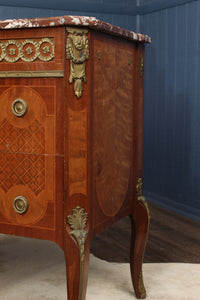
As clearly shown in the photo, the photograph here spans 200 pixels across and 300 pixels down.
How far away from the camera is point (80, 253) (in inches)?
81.7

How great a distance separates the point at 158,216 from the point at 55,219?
2.52 metres

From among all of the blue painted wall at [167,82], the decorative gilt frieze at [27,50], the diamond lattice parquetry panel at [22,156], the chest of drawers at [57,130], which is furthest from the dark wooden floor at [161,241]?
the decorative gilt frieze at [27,50]

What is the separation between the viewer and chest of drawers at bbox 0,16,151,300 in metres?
2.01

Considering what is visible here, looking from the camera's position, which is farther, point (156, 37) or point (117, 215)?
point (156, 37)

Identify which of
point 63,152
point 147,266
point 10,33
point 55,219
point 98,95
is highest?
point 10,33

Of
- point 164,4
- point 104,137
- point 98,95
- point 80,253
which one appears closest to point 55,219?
point 80,253

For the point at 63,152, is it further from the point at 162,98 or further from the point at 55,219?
the point at 162,98

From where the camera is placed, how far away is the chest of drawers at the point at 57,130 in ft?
6.60

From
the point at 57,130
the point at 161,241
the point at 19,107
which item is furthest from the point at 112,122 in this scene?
the point at 161,241

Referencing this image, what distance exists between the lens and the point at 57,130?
2.05 meters

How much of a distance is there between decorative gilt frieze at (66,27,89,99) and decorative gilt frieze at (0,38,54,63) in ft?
0.30

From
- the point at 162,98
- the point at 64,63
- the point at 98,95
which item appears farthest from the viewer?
the point at 162,98

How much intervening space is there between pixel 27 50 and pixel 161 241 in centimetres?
221

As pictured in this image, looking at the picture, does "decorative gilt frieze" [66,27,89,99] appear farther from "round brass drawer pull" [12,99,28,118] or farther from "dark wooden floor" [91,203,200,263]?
"dark wooden floor" [91,203,200,263]
